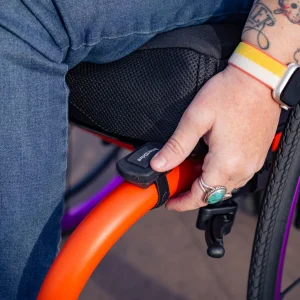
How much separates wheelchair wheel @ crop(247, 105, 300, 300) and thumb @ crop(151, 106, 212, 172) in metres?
0.15

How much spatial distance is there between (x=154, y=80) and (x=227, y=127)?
11 centimetres

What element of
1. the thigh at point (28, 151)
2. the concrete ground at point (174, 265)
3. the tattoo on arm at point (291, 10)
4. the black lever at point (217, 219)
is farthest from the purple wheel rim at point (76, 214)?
the tattoo on arm at point (291, 10)

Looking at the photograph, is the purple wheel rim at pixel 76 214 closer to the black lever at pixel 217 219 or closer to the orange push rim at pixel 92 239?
the black lever at pixel 217 219

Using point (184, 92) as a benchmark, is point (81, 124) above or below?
below

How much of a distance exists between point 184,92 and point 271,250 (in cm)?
29

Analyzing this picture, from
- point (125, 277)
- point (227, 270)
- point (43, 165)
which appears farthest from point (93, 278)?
point (43, 165)

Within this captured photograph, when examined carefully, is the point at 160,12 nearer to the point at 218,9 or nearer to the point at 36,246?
the point at 218,9

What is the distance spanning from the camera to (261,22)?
2.16 ft

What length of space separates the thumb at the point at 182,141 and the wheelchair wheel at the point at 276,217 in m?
0.15

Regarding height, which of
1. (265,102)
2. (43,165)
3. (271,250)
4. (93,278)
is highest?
(265,102)

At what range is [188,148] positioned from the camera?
0.66m

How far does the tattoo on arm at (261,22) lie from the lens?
65cm

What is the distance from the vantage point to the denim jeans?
58 centimetres

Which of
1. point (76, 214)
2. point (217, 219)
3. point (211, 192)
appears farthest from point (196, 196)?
point (76, 214)
